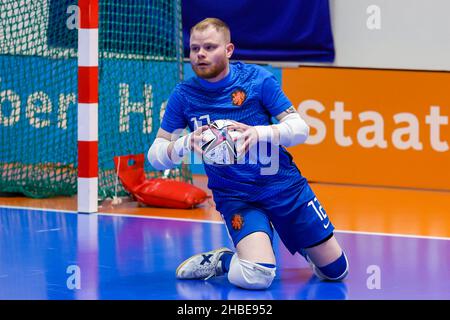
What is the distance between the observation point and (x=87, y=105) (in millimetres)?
7707

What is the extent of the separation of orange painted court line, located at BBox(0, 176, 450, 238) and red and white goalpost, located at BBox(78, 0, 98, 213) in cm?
24

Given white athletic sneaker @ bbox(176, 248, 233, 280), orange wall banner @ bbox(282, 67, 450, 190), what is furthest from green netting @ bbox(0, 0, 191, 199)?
white athletic sneaker @ bbox(176, 248, 233, 280)

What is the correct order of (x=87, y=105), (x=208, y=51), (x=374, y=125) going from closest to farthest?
1. (x=208, y=51)
2. (x=87, y=105)
3. (x=374, y=125)

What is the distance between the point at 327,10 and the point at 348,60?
0.49 m

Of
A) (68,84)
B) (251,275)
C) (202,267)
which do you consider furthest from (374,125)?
(251,275)

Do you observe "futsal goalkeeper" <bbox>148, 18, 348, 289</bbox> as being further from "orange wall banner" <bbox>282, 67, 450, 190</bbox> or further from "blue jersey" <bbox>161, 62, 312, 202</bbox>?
"orange wall banner" <bbox>282, 67, 450, 190</bbox>

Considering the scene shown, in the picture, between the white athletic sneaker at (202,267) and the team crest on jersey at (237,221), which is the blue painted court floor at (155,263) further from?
the team crest on jersey at (237,221)

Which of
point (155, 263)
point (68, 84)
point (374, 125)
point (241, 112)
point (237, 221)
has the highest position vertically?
point (68, 84)

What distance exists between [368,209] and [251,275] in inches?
116

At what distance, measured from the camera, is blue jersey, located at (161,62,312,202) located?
5453mm

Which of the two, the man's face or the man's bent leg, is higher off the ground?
the man's face

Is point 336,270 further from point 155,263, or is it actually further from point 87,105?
point 87,105
